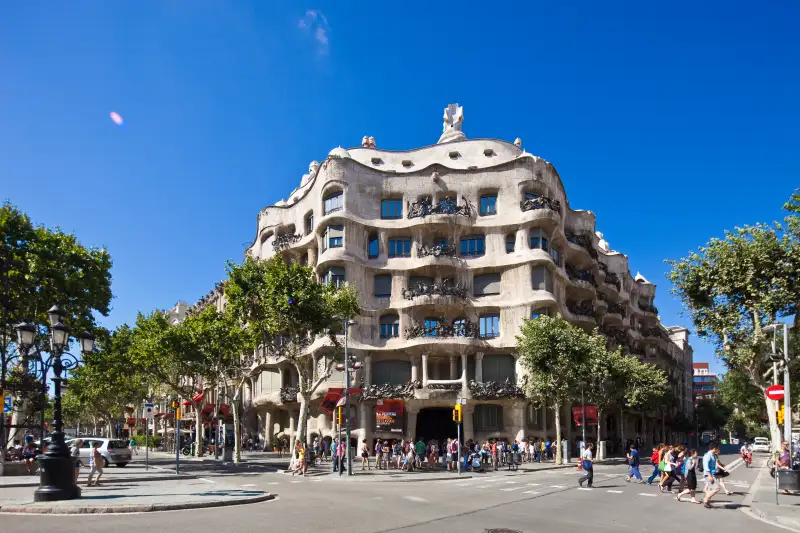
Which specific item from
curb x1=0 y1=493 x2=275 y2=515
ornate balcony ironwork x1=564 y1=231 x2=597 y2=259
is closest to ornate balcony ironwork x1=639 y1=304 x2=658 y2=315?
ornate balcony ironwork x1=564 y1=231 x2=597 y2=259

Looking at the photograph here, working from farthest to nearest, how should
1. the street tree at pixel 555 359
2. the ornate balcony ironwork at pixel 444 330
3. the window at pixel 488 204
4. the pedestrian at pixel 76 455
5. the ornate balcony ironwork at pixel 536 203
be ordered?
the window at pixel 488 204, the ornate balcony ironwork at pixel 536 203, the ornate balcony ironwork at pixel 444 330, the street tree at pixel 555 359, the pedestrian at pixel 76 455

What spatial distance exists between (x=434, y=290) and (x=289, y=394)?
13340 mm

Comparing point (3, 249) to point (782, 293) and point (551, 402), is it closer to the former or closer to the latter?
point (551, 402)

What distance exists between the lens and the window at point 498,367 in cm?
4831

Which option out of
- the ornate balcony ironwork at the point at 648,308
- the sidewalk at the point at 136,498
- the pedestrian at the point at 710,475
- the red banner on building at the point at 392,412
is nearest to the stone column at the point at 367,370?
the red banner on building at the point at 392,412

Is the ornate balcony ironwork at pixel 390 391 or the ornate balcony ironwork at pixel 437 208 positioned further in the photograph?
the ornate balcony ironwork at pixel 437 208

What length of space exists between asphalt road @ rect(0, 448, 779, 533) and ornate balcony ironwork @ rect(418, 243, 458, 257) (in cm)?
2507

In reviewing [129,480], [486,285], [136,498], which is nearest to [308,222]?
[486,285]

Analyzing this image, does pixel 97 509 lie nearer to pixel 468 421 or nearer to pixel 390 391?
pixel 390 391

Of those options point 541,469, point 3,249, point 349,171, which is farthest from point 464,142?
point 3,249

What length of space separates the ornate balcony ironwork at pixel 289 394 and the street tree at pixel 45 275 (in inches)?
664

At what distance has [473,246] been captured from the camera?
50.6 m

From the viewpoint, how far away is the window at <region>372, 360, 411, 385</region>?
48.0 m

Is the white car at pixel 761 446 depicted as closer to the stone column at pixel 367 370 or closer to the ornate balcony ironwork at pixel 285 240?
the stone column at pixel 367 370
